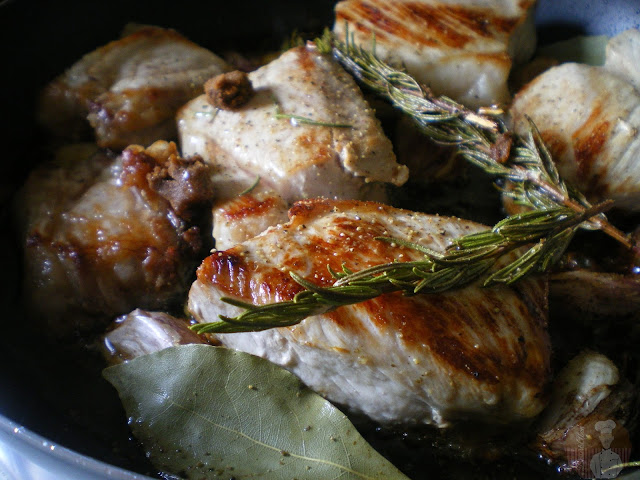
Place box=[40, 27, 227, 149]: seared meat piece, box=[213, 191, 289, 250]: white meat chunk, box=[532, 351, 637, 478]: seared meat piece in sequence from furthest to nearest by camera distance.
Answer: box=[40, 27, 227, 149]: seared meat piece
box=[213, 191, 289, 250]: white meat chunk
box=[532, 351, 637, 478]: seared meat piece

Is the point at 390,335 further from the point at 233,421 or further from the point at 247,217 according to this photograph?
the point at 247,217

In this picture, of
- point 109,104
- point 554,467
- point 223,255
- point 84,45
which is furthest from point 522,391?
point 84,45

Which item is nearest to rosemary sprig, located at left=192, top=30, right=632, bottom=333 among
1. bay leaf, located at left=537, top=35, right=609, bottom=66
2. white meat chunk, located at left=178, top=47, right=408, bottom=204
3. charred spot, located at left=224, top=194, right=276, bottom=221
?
white meat chunk, located at left=178, top=47, right=408, bottom=204

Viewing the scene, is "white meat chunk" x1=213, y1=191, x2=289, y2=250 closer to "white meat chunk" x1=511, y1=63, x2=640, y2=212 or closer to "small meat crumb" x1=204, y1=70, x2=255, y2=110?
"small meat crumb" x1=204, y1=70, x2=255, y2=110

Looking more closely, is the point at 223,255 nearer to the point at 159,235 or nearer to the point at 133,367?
the point at 133,367

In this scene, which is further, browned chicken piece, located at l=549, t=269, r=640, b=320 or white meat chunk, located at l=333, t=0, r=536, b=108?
white meat chunk, located at l=333, t=0, r=536, b=108

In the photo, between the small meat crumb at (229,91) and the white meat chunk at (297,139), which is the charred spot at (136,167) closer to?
the white meat chunk at (297,139)

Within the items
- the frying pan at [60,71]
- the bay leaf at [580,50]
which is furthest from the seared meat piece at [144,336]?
the bay leaf at [580,50]
